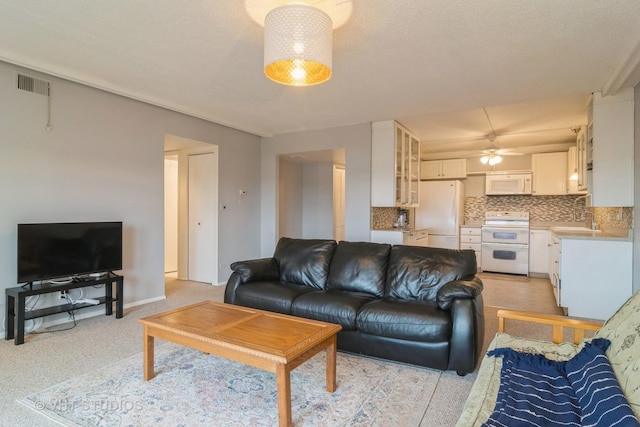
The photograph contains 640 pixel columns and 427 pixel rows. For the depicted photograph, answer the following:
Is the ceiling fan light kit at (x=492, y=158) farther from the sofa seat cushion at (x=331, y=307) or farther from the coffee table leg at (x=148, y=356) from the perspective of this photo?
the coffee table leg at (x=148, y=356)

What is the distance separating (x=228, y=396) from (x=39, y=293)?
216 cm

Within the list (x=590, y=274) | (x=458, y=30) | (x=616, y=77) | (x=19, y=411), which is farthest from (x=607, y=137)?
(x=19, y=411)

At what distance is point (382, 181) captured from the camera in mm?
5219

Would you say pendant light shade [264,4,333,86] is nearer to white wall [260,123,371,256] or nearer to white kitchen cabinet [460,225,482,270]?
white wall [260,123,371,256]

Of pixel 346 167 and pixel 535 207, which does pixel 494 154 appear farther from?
pixel 346 167

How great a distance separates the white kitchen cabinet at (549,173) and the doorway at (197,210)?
5.77 meters

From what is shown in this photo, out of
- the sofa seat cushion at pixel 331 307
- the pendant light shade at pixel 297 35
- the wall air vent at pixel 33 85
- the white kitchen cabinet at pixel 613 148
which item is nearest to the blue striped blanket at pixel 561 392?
the sofa seat cushion at pixel 331 307

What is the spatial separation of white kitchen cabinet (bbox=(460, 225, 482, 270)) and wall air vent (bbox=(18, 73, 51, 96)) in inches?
267

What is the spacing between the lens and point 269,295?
124 inches

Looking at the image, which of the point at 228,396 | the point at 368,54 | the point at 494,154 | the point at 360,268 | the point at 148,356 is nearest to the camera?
the point at 228,396

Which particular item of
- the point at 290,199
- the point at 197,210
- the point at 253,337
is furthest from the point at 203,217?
the point at 253,337

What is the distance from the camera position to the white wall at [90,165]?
3.19 metres

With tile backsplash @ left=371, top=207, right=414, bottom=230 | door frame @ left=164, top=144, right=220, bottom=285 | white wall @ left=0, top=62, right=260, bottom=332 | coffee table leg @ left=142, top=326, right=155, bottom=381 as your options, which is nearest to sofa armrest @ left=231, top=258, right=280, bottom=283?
coffee table leg @ left=142, top=326, right=155, bottom=381

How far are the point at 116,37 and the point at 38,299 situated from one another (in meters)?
2.55
